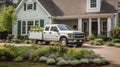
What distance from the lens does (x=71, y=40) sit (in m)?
26.8

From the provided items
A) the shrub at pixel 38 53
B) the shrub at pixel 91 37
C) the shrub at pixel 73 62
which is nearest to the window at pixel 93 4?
the shrub at pixel 91 37

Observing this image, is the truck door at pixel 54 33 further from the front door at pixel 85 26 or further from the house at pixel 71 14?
the front door at pixel 85 26

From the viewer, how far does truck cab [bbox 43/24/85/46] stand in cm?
2681

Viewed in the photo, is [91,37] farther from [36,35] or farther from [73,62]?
[73,62]

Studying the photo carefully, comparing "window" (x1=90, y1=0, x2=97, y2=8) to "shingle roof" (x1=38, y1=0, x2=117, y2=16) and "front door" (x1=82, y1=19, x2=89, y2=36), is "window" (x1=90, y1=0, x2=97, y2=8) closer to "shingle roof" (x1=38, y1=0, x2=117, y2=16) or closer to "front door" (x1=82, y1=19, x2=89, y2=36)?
"shingle roof" (x1=38, y1=0, x2=117, y2=16)

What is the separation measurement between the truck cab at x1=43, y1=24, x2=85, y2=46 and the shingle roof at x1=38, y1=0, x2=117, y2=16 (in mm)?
8632

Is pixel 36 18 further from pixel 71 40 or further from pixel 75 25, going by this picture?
pixel 71 40

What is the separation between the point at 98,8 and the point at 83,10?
208cm

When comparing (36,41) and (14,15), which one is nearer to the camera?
(36,41)

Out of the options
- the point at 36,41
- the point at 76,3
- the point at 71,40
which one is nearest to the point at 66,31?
the point at 71,40

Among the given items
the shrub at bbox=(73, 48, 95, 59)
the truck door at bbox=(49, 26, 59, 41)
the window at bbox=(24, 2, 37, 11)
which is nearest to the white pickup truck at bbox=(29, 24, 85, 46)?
the truck door at bbox=(49, 26, 59, 41)

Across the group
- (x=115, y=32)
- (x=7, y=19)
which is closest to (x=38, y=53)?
(x=115, y=32)

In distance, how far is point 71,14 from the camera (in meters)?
37.4

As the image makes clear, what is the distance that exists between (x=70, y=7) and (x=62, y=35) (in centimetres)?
1178
